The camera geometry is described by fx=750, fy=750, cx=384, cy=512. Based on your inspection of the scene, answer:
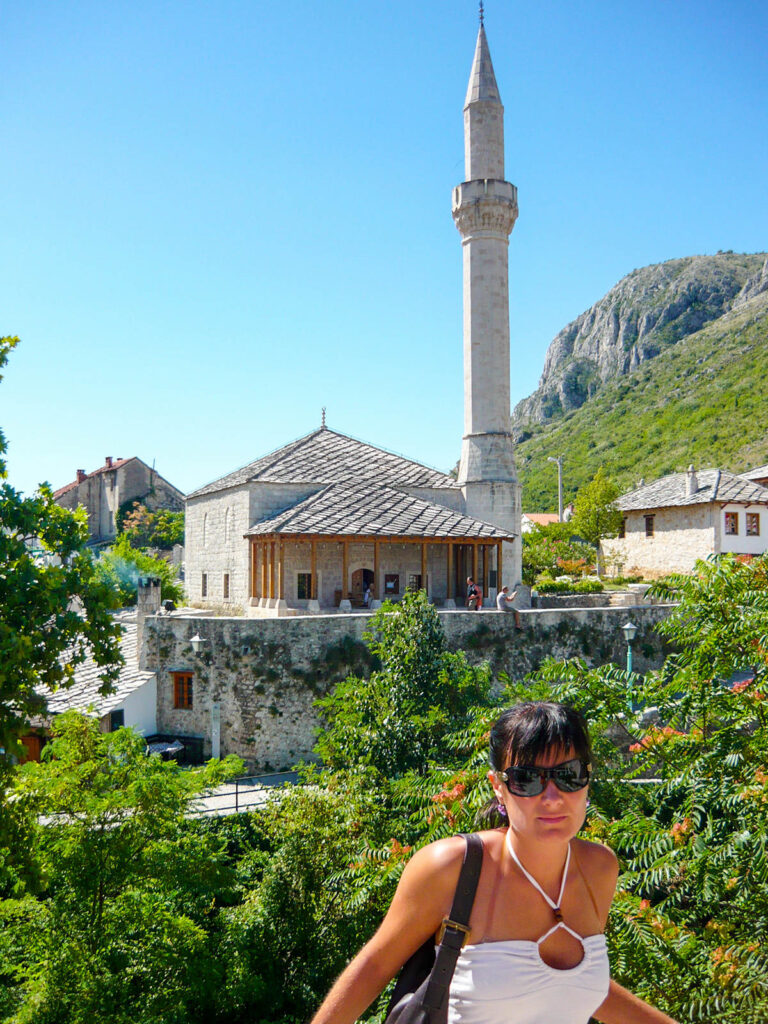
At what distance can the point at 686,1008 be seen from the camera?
461 centimetres

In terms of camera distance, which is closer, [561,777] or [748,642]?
[561,777]

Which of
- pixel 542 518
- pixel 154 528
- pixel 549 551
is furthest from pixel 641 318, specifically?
pixel 154 528

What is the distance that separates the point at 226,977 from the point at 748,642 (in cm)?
779

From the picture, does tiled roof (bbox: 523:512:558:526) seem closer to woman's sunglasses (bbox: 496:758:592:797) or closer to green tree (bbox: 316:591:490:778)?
green tree (bbox: 316:591:490:778)

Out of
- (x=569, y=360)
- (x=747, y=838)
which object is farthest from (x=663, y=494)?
(x=569, y=360)

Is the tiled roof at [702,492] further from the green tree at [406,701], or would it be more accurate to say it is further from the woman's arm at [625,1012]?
the woman's arm at [625,1012]

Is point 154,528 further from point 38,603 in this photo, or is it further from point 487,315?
point 38,603

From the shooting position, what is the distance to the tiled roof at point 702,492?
114 ft

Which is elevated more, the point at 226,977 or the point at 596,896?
the point at 596,896

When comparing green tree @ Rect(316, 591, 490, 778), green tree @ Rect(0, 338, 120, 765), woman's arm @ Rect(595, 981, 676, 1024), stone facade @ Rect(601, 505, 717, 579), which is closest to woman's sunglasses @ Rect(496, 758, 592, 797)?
woman's arm @ Rect(595, 981, 676, 1024)

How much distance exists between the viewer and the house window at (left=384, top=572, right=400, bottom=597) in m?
26.0

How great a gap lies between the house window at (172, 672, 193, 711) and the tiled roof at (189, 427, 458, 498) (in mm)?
8513

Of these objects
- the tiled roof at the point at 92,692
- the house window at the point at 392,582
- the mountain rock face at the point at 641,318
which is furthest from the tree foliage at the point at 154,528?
the mountain rock face at the point at 641,318

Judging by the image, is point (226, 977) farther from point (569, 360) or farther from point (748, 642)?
point (569, 360)
